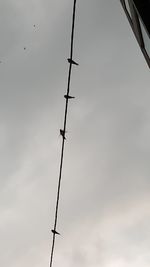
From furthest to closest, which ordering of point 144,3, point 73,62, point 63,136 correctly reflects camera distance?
point 63,136
point 73,62
point 144,3

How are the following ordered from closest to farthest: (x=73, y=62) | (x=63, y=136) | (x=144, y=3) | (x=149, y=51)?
1. (x=144, y=3)
2. (x=149, y=51)
3. (x=73, y=62)
4. (x=63, y=136)

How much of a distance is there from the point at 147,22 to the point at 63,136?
392 cm

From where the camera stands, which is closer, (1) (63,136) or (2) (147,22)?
(2) (147,22)

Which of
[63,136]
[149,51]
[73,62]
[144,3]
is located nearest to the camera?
[144,3]

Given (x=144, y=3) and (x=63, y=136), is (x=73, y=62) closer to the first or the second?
(x=63, y=136)

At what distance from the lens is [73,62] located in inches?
348

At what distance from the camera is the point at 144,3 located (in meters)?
6.37

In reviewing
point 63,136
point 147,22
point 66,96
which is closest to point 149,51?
point 147,22

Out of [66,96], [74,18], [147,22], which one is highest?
[74,18]

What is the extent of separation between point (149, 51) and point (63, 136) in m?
3.00

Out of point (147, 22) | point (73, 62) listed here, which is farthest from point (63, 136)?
point (147, 22)

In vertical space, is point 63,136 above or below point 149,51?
below

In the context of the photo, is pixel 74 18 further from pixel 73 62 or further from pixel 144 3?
pixel 144 3

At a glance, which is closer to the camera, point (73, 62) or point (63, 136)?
point (73, 62)
